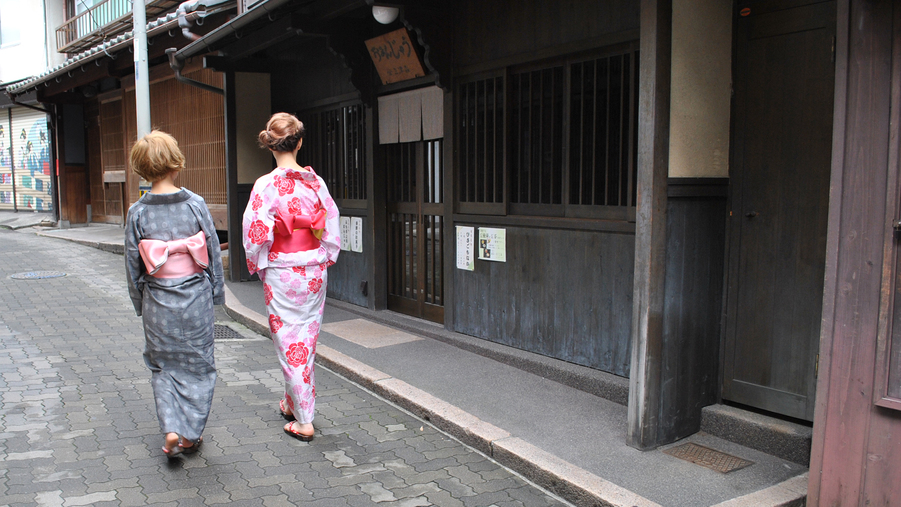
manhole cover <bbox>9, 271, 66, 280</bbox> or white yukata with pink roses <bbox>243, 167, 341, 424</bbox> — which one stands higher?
white yukata with pink roses <bbox>243, 167, 341, 424</bbox>

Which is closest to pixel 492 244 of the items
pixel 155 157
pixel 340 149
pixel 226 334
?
pixel 155 157

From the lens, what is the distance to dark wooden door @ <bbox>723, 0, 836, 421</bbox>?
13.1 feet

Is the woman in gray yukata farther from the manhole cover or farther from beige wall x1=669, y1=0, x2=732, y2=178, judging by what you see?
the manhole cover

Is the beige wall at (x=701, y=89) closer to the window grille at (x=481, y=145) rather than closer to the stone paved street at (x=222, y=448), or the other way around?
the stone paved street at (x=222, y=448)

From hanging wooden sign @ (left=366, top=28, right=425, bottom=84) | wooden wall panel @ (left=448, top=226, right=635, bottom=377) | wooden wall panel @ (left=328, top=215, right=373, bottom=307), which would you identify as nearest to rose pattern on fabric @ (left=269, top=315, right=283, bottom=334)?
wooden wall panel @ (left=448, top=226, right=635, bottom=377)

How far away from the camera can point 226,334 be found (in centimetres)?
793

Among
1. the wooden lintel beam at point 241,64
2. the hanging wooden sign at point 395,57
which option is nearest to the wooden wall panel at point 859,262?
the hanging wooden sign at point 395,57

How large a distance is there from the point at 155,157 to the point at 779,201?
3839 mm

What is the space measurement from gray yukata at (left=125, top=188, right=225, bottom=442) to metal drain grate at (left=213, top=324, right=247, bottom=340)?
3.44 metres

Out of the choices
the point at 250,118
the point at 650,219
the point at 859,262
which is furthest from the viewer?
the point at 250,118

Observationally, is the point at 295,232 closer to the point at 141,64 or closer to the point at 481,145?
the point at 481,145

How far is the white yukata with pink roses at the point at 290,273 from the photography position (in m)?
4.64

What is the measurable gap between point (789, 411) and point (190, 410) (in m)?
3.69

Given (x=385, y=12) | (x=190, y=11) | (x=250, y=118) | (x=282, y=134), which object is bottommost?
(x=282, y=134)
